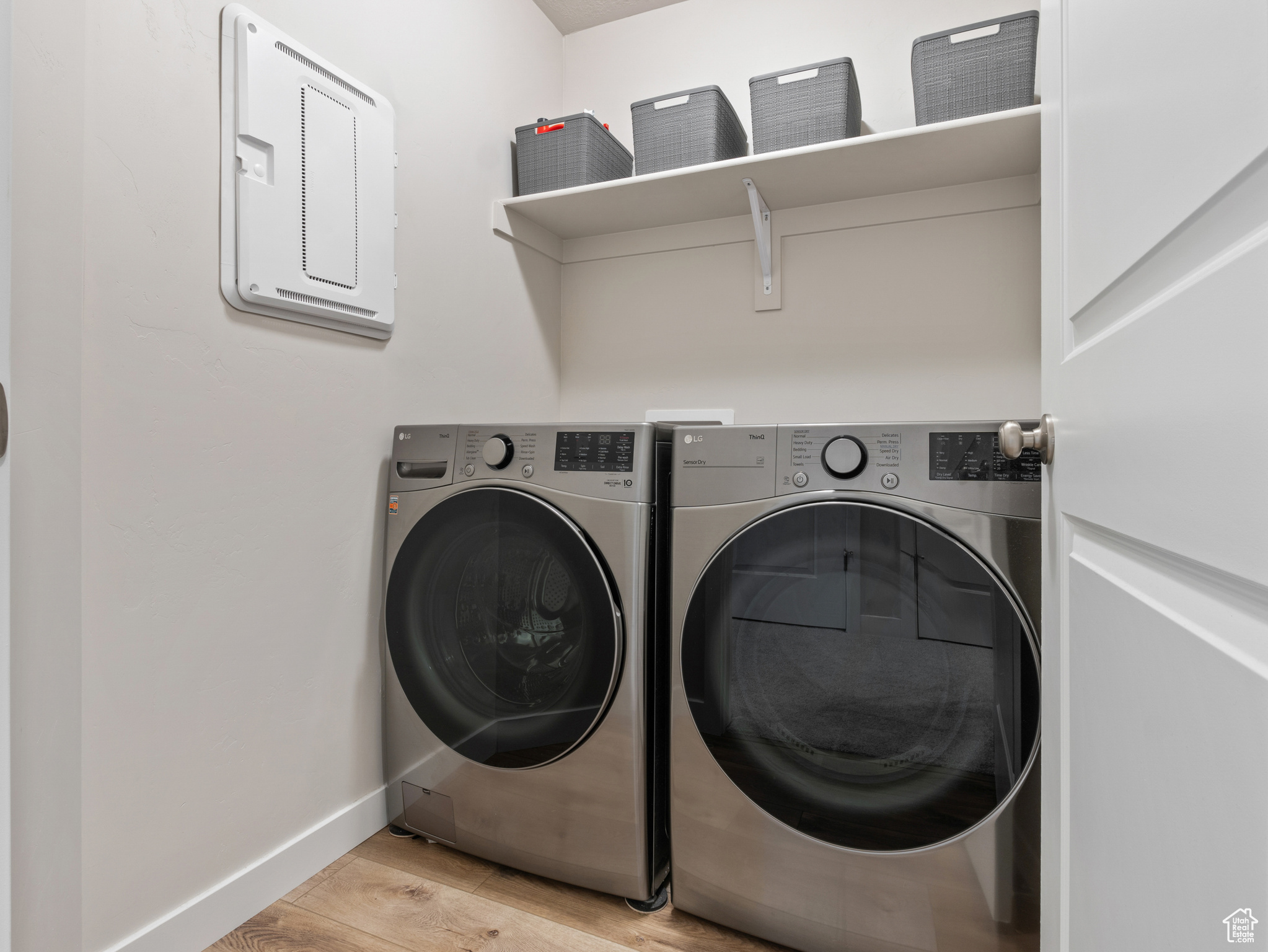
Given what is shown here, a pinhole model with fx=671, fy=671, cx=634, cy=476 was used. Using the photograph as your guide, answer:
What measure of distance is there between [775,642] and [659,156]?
1251 millimetres

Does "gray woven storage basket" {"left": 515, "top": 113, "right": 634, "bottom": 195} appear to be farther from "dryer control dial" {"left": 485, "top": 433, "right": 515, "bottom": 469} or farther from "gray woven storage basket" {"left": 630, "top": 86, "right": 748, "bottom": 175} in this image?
"dryer control dial" {"left": 485, "top": 433, "right": 515, "bottom": 469}

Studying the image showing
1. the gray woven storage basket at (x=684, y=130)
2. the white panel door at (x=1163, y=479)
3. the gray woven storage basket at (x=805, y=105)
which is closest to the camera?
the white panel door at (x=1163, y=479)

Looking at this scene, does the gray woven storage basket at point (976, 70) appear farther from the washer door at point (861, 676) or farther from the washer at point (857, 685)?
the washer door at point (861, 676)

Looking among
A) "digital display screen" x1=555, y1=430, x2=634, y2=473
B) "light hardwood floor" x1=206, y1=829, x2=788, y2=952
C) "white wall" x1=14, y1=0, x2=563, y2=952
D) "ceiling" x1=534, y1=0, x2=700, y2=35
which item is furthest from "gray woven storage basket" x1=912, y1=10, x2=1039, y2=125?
"light hardwood floor" x1=206, y1=829, x2=788, y2=952

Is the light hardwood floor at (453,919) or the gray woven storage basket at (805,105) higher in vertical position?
the gray woven storage basket at (805,105)

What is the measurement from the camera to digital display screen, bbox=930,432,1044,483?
1.02m

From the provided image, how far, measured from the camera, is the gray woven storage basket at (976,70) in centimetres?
141

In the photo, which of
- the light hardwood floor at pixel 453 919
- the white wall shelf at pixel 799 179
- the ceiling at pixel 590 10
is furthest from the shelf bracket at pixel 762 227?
the light hardwood floor at pixel 453 919

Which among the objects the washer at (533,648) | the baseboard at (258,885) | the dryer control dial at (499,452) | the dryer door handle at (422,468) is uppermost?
the dryer control dial at (499,452)

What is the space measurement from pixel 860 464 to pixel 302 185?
3.71 feet

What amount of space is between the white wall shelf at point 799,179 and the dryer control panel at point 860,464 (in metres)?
0.77

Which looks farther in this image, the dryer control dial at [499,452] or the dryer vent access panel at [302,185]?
the dryer control dial at [499,452]

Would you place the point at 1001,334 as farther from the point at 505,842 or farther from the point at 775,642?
the point at 505,842

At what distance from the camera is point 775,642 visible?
1.13 metres
